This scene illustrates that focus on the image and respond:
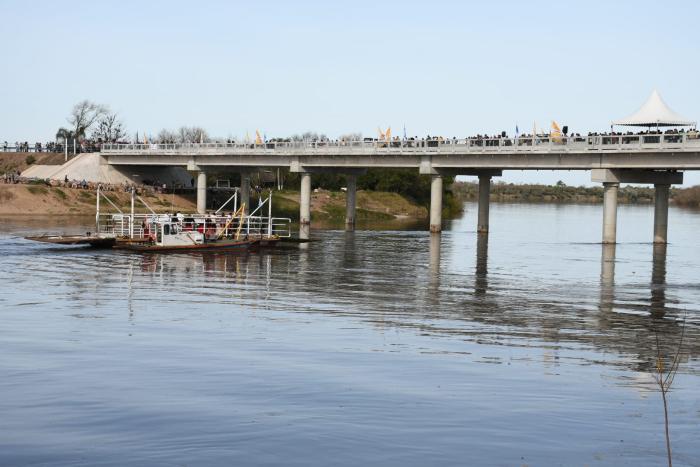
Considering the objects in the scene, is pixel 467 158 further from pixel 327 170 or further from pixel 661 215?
pixel 327 170

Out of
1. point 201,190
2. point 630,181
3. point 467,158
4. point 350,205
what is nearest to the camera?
point 630,181

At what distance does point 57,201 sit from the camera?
423ft

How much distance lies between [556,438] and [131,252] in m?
54.1

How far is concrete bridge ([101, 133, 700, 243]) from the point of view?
84812mm

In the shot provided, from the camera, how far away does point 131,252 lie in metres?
71.1

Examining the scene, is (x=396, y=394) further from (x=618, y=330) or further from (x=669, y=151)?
(x=669, y=151)

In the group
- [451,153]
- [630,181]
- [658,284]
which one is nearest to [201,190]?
[451,153]

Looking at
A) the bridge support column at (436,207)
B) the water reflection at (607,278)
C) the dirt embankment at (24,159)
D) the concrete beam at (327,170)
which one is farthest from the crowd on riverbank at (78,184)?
the water reflection at (607,278)

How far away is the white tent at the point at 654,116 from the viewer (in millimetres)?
88875

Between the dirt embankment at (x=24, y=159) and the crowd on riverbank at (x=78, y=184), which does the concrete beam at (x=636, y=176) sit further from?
the dirt embankment at (x=24, y=159)

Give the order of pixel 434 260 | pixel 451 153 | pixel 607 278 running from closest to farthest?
pixel 607 278, pixel 434 260, pixel 451 153

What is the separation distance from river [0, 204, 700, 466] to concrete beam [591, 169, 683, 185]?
97.2ft

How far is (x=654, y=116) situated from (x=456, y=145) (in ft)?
66.7

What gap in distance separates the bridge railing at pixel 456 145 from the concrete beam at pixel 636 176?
264cm
